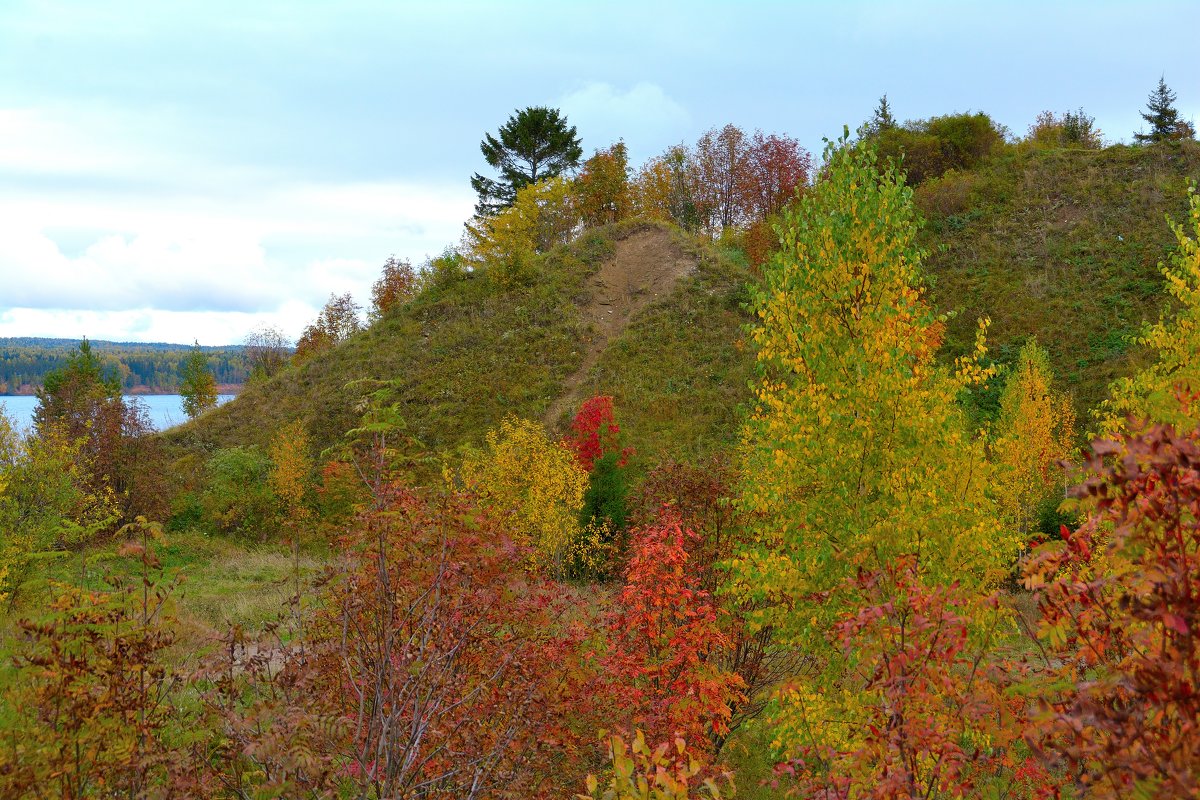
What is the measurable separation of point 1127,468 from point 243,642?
244 inches

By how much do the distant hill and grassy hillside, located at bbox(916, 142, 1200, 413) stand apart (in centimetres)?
11

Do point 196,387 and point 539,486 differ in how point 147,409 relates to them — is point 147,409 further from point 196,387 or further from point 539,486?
point 196,387

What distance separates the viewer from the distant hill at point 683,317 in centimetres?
3612

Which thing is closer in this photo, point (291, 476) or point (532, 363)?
point (291, 476)

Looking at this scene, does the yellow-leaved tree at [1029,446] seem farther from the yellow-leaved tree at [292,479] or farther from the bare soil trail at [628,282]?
the yellow-leaved tree at [292,479]

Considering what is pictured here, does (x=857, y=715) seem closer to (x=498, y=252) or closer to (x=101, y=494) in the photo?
(x=101, y=494)

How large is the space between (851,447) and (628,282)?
40052 millimetres

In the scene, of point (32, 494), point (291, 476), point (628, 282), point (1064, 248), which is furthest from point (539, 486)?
point (1064, 248)

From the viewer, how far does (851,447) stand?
7.57m

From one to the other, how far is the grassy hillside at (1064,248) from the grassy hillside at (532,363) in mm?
13540

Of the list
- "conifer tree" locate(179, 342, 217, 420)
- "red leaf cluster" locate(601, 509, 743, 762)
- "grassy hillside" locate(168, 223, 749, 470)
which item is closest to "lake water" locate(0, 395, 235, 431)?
"conifer tree" locate(179, 342, 217, 420)

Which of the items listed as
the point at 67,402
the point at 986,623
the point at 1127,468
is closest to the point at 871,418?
the point at 986,623

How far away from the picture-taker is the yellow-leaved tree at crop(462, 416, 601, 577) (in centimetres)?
1884

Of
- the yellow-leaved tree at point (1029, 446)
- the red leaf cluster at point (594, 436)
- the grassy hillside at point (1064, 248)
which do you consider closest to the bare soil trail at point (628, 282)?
the red leaf cluster at point (594, 436)
